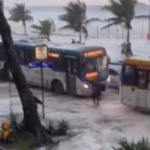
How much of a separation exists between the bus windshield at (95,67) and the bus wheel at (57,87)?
5.12 feet

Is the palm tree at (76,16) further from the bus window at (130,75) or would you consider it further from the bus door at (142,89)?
the bus door at (142,89)

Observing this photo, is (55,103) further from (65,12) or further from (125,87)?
(65,12)

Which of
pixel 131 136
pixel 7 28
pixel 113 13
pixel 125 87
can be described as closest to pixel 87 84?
pixel 125 87

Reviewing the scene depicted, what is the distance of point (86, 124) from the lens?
16328 mm

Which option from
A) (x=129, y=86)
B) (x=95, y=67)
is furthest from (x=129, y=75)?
(x=95, y=67)

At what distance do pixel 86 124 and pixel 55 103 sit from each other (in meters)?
4.00

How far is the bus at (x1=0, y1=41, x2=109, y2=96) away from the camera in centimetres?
2080

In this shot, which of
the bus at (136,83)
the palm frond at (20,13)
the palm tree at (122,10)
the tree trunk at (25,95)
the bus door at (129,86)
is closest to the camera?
the tree trunk at (25,95)

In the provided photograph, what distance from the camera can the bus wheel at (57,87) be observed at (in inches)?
862

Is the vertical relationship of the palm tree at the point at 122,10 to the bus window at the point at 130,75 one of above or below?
above

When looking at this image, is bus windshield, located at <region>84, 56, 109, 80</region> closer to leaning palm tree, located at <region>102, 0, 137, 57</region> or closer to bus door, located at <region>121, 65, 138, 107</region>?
Result: bus door, located at <region>121, 65, 138, 107</region>

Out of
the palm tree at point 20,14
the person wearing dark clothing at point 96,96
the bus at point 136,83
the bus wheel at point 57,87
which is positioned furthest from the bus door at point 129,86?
the palm tree at point 20,14

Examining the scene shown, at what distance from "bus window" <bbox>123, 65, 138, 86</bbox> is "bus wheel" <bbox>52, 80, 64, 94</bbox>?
13.6ft

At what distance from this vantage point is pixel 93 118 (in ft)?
56.7
